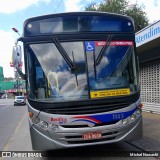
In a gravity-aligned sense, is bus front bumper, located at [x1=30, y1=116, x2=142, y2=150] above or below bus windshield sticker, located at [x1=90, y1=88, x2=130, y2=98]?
below

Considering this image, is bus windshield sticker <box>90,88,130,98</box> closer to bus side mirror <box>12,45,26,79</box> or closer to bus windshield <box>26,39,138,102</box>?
bus windshield <box>26,39,138,102</box>

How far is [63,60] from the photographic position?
22.3ft

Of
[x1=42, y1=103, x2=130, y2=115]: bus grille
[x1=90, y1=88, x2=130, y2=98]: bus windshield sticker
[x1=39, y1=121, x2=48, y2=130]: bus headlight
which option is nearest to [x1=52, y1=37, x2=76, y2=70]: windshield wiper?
[x1=90, y1=88, x2=130, y2=98]: bus windshield sticker

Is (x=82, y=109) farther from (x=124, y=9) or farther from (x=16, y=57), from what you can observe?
(x=124, y=9)

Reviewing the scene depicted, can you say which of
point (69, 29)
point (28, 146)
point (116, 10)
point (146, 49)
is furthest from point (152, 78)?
point (116, 10)

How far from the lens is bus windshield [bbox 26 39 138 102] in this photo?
6.67 metres

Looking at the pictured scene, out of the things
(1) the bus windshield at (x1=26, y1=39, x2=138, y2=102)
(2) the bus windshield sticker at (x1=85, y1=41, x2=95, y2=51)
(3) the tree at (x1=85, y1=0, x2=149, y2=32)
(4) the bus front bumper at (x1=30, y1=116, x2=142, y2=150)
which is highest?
(3) the tree at (x1=85, y1=0, x2=149, y2=32)

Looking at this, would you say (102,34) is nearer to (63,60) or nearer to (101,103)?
(63,60)

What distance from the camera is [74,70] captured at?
675 centimetres

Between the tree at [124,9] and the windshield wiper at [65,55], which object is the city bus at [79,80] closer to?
the windshield wiper at [65,55]

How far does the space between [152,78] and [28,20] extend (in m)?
10.2

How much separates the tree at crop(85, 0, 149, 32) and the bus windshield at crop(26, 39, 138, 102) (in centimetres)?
2243

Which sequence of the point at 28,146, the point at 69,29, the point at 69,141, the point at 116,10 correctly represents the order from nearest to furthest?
the point at 69,141 < the point at 69,29 < the point at 28,146 < the point at 116,10

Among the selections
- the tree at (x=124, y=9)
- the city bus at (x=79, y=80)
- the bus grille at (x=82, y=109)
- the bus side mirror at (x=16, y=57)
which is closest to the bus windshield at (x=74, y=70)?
the city bus at (x=79, y=80)
